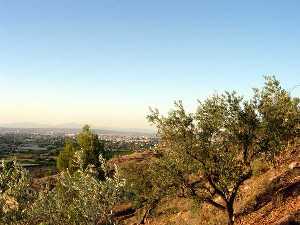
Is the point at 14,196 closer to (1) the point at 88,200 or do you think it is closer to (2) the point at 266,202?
(1) the point at 88,200

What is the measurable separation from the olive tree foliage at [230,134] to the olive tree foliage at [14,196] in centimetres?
1233

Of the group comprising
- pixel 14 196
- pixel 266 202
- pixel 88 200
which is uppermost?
pixel 88 200

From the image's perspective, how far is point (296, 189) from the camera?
151 ft

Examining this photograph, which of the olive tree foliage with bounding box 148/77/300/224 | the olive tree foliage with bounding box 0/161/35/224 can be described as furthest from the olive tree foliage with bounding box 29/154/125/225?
the olive tree foliage with bounding box 148/77/300/224

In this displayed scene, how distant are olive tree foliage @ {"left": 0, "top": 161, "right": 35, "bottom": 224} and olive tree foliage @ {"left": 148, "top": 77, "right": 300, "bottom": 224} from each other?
12.3 metres

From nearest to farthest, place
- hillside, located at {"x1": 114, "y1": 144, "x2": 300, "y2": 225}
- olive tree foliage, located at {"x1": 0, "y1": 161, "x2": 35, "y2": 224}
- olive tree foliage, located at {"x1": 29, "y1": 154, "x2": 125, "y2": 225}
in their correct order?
olive tree foliage, located at {"x1": 29, "y1": 154, "x2": 125, "y2": 225}, olive tree foliage, located at {"x1": 0, "y1": 161, "x2": 35, "y2": 224}, hillside, located at {"x1": 114, "y1": 144, "x2": 300, "y2": 225}

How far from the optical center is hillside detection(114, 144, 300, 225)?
41688mm

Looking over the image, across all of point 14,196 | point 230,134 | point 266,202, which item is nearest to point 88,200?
point 14,196

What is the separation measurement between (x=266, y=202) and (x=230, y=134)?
14.8 meters

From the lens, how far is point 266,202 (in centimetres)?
4734

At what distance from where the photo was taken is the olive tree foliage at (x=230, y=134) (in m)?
36.1

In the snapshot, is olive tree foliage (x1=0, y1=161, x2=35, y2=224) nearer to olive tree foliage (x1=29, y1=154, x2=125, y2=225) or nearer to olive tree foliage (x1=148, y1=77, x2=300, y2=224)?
olive tree foliage (x1=29, y1=154, x2=125, y2=225)

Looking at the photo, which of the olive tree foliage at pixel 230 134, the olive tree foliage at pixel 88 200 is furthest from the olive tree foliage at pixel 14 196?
the olive tree foliage at pixel 230 134

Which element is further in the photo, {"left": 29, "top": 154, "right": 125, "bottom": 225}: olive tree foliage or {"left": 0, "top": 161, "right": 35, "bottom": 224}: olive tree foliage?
{"left": 0, "top": 161, "right": 35, "bottom": 224}: olive tree foliage
